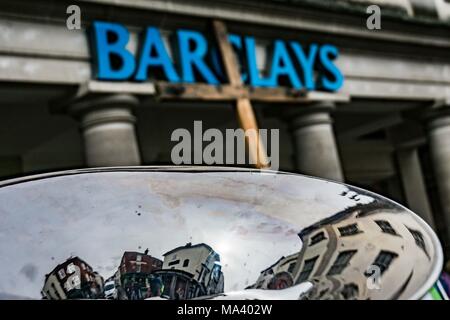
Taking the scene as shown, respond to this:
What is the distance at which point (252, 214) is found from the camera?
1779 mm

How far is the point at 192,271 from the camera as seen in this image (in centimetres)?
172

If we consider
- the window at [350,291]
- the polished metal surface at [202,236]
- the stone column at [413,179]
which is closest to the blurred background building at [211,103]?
the stone column at [413,179]

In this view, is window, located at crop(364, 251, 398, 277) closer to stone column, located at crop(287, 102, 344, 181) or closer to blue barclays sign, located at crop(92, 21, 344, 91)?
blue barclays sign, located at crop(92, 21, 344, 91)

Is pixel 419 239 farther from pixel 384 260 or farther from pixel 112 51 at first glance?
pixel 112 51

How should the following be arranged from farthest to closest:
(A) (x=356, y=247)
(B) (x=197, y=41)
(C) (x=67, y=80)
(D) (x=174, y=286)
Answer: (B) (x=197, y=41)
(C) (x=67, y=80)
(D) (x=174, y=286)
(A) (x=356, y=247)

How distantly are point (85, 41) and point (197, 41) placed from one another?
1742mm

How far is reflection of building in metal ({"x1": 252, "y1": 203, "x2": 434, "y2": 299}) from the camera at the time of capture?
1387 mm

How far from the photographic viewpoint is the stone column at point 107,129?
26.8ft

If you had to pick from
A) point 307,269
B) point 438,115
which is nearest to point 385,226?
point 307,269

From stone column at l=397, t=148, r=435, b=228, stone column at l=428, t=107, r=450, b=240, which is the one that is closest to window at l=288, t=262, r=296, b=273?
stone column at l=428, t=107, r=450, b=240

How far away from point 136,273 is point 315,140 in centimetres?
886

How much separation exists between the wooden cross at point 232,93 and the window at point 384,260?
661 cm

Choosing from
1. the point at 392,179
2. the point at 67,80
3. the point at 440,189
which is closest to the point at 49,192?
the point at 67,80

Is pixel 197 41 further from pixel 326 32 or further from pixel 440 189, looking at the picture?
pixel 440 189
